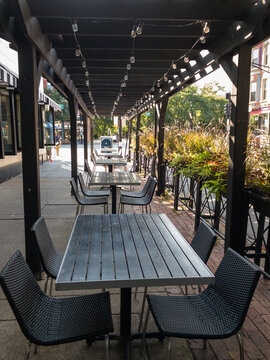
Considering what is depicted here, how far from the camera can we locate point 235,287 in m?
1.93

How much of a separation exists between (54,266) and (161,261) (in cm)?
96

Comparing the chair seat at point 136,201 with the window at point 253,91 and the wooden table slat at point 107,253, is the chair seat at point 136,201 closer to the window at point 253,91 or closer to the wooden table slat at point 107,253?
the wooden table slat at point 107,253

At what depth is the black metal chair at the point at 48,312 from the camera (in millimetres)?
1728

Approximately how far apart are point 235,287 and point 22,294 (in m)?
1.23

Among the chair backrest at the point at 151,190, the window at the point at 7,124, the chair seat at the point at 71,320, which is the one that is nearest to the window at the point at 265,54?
the window at the point at 7,124

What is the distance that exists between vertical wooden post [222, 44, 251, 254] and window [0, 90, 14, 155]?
23.9ft

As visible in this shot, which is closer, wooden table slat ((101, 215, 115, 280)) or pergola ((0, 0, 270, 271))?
wooden table slat ((101, 215, 115, 280))

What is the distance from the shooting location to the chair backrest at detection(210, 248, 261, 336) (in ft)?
5.83

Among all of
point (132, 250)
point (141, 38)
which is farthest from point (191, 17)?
point (132, 250)

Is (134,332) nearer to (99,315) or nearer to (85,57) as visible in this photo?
(99,315)

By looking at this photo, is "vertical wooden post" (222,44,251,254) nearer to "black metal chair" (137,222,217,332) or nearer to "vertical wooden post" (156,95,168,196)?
"black metal chair" (137,222,217,332)

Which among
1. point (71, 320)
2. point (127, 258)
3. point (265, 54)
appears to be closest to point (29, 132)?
point (127, 258)

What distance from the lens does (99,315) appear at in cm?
199

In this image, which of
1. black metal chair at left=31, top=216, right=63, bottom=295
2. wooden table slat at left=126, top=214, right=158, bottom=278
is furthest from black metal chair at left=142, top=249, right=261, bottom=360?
black metal chair at left=31, top=216, right=63, bottom=295
